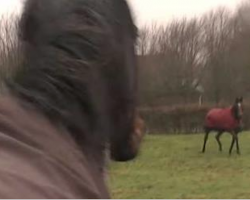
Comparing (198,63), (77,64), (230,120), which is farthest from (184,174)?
(198,63)

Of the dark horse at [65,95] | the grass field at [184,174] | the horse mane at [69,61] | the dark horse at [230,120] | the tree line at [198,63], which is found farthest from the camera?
the tree line at [198,63]

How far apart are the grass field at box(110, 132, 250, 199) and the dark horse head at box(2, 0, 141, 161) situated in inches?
202

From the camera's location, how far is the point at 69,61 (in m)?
1.04

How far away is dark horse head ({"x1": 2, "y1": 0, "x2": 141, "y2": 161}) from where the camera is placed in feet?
3.39

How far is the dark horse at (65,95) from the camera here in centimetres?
90

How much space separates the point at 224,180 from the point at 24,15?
33.6ft

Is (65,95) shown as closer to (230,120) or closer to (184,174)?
(184,174)

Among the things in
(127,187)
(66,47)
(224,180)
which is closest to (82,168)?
(66,47)

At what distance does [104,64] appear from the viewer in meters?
1.13

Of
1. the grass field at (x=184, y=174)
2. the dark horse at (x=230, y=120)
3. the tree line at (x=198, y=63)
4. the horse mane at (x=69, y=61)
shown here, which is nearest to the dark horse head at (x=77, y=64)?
the horse mane at (x=69, y=61)

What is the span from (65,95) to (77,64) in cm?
5

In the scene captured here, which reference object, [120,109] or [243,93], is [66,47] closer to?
[120,109]

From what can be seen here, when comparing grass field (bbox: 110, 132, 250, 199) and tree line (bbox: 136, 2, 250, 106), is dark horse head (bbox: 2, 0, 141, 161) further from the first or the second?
tree line (bbox: 136, 2, 250, 106)

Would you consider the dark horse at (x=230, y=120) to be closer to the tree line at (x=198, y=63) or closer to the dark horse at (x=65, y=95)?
the tree line at (x=198, y=63)
